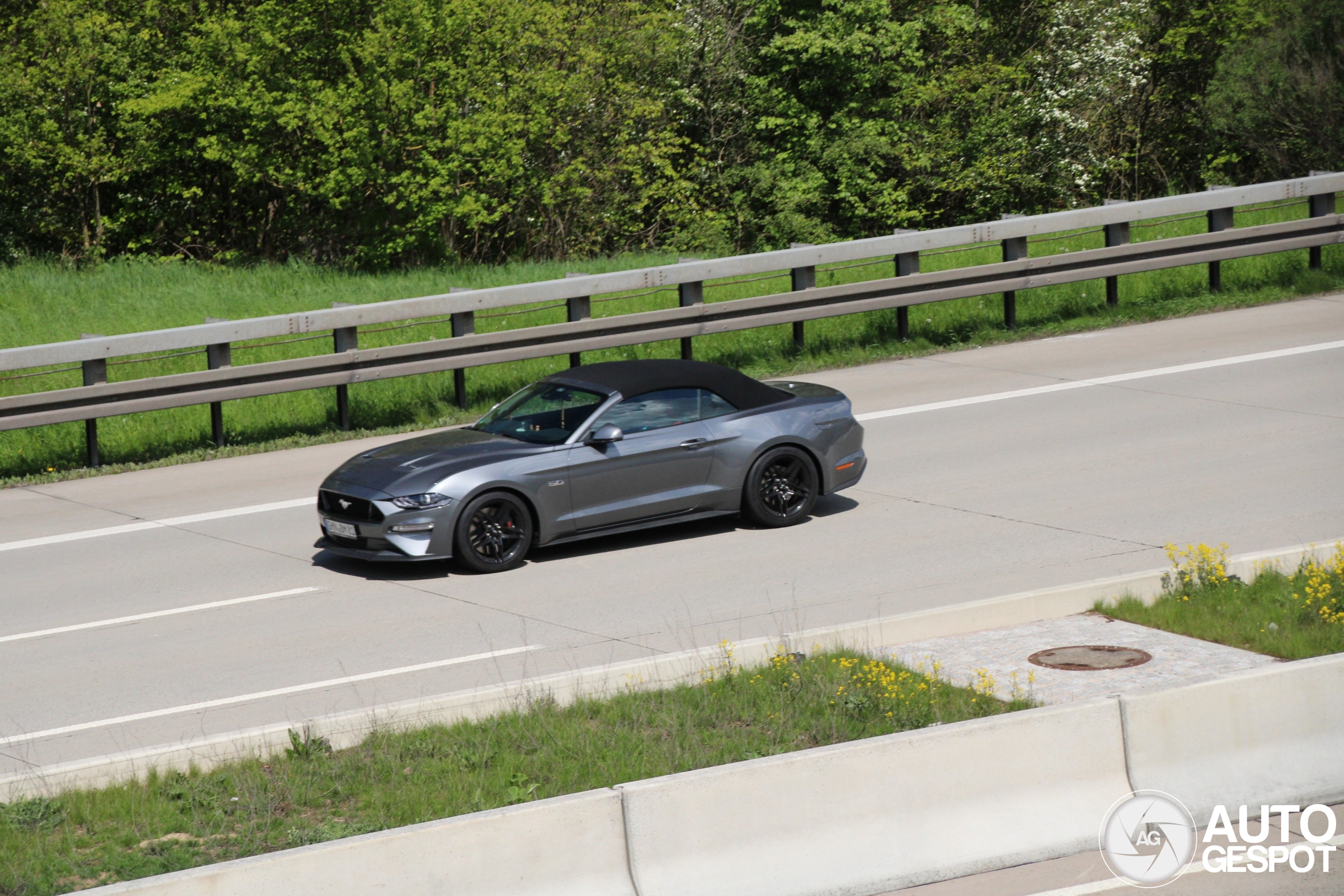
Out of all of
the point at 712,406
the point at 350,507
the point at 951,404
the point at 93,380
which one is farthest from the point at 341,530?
the point at 951,404

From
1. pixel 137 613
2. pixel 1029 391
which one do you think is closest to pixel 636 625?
pixel 137 613

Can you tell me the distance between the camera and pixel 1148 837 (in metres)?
6.40

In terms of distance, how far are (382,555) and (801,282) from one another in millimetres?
8347

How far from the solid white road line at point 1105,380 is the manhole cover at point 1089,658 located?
22.6ft

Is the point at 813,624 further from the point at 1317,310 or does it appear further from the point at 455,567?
the point at 1317,310

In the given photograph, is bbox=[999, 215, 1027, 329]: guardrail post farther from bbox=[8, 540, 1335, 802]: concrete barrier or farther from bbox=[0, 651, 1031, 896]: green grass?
bbox=[0, 651, 1031, 896]: green grass

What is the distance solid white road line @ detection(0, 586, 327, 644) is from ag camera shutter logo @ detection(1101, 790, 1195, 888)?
20.5 ft

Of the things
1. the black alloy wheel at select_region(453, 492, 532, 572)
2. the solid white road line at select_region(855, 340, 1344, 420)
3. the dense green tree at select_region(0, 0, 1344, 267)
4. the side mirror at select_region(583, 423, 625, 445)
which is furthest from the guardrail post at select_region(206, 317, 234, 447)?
the dense green tree at select_region(0, 0, 1344, 267)

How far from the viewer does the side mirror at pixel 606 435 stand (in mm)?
11461

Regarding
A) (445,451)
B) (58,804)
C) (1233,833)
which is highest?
(445,451)

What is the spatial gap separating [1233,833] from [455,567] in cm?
645

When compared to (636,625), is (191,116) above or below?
above

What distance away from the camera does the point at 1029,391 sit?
16.2 meters

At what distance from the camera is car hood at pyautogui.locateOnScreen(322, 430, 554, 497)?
36.6 feet
